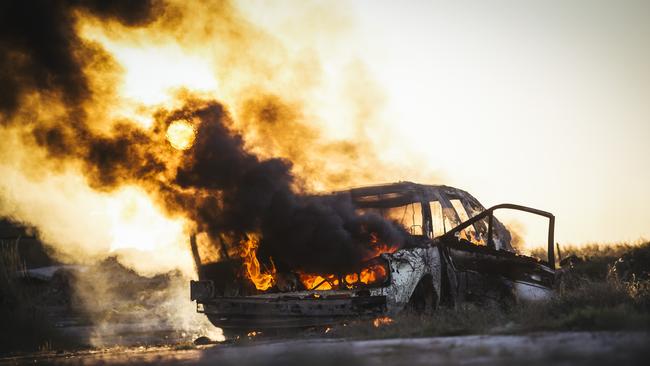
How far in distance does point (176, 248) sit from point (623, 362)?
9.06m

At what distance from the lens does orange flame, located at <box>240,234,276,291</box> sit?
31.4ft

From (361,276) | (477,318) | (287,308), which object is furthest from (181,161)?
(477,318)

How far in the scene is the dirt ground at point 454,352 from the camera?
4152 millimetres

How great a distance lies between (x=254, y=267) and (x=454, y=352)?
5.11 m

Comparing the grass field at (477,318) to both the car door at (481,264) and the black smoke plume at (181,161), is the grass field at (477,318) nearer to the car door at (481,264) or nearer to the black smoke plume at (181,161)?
the car door at (481,264)

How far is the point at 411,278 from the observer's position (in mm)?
8273

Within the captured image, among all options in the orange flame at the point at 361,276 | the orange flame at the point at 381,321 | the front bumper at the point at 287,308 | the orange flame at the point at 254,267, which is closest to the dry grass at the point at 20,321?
the front bumper at the point at 287,308

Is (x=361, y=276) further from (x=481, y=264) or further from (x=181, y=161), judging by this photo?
(x=181, y=161)

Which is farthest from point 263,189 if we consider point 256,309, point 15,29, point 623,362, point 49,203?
point 49,203

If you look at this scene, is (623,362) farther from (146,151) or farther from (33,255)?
(33,255)

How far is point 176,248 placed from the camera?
1170 centimetres

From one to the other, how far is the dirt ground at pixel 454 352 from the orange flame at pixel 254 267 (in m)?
2.91

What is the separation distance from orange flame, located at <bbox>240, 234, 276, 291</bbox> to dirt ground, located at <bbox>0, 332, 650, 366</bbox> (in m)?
2.91

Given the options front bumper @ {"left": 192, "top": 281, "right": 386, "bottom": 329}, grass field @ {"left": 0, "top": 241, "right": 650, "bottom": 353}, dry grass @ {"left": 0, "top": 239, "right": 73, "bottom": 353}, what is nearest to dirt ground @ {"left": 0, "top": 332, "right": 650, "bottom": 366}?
grass field @ {"left": 0, "top": 241, "right": 650, "bottom": 353}
